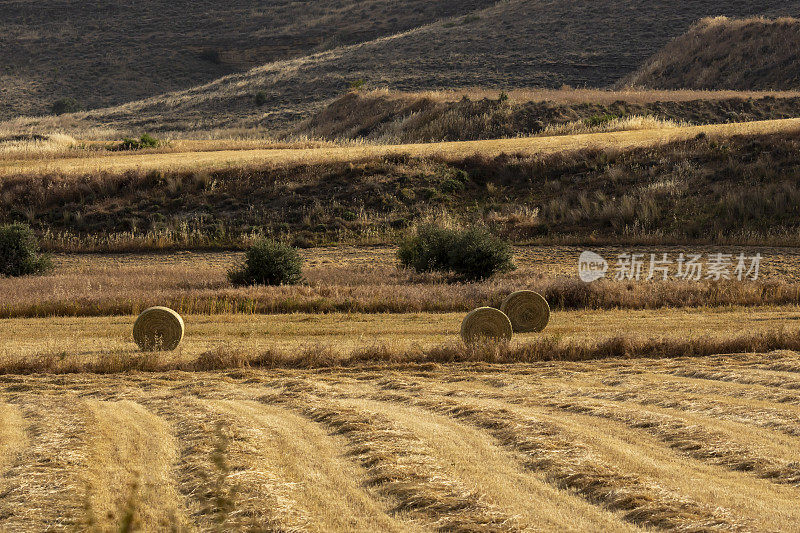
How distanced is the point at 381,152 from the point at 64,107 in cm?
7453

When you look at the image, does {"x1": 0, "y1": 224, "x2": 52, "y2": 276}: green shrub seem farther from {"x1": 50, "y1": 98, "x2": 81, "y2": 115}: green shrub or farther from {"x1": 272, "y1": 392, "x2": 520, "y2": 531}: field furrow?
{"x1": 50, "y1": 98, "x2": 81, "y2": 115}: green shrub

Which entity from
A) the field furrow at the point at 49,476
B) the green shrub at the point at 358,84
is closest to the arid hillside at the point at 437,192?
the field furrow at the point at 49,476

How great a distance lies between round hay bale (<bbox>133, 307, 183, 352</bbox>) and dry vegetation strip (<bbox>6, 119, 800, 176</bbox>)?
86.7 ft

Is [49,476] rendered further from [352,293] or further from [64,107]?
[64,107]

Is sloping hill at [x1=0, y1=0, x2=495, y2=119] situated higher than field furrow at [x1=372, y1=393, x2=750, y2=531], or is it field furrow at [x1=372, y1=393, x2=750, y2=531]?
sloping hill at [x1=0, y1=0, x2=495, y2=119]

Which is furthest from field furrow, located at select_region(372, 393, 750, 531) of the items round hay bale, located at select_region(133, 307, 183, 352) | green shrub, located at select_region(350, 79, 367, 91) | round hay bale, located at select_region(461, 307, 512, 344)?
green shrub, located at select_region(350, 79, 367, 91)

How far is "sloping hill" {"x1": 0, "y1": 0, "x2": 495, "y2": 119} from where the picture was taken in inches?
4542

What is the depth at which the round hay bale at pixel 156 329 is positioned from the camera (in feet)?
55.8

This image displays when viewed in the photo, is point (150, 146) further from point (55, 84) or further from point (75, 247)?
point (55, 84)

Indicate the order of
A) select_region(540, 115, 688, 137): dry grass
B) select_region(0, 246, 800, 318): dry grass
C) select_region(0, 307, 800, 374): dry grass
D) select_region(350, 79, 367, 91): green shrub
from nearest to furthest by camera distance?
select_region(0, 307, 800, 374): dry grass → select_region(0, 246, 800, 318): dry grass → select_region(540, 115, 688, 137): dry grass → select_region(350, 79, 367, 91): green shrub

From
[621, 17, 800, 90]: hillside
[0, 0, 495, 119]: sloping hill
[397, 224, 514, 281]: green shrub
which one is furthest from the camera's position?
[0, 0, 495, 119]: sloping hill

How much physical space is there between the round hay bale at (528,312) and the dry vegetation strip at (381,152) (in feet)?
82.5

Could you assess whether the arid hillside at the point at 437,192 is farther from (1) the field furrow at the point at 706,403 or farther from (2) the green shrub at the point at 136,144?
(1) the field furrow at the point at 706,403

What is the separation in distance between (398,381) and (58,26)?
132 m
